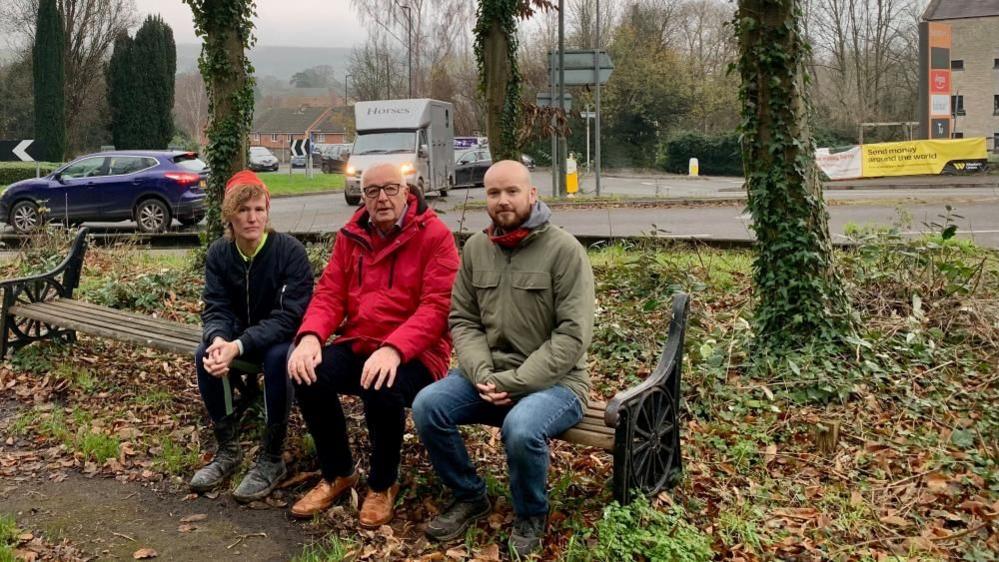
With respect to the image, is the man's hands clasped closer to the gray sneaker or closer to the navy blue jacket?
the navy blue jacket

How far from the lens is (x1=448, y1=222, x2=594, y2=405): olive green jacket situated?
365 cm

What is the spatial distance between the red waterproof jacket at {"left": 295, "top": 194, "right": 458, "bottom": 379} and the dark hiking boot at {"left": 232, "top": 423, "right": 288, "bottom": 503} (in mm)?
544

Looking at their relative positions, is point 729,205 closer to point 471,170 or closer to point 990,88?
point 471,170

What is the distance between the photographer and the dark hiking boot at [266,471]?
4238mm

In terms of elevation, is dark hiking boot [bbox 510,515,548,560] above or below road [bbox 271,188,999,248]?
below

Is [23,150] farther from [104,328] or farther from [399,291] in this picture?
[399,291]

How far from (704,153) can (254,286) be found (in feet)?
136

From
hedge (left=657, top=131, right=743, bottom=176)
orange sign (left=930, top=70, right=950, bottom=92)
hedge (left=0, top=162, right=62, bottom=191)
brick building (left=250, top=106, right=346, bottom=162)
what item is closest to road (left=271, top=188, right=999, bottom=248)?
hedge (left=0, top=162, right=62, bottom=191)

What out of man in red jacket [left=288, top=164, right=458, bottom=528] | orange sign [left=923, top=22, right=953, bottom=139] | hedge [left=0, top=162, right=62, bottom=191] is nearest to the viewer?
man in red jacket [left=288, top=164, right=458, bottom=528]

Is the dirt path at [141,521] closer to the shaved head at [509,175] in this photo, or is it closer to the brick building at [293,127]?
the shaved head at [509,175]

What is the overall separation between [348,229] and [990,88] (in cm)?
6582

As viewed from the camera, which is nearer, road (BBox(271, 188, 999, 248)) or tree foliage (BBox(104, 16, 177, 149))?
road (BBox(271, 188, 999, 248))

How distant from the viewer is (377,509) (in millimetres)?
3920

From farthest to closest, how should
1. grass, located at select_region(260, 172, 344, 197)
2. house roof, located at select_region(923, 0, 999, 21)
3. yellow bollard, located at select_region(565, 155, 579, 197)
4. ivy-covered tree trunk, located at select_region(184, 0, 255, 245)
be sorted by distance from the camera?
1. house roof, located at select_region(923, 0, 999, 21)
2. grass, located at select_region(260, 172, 344, 197)
3. yellow bollard, located at select_region(565, 155, 579, 197)
4. ivy-covered tree trunk, located at select_region(184, 0, 255, 245)
